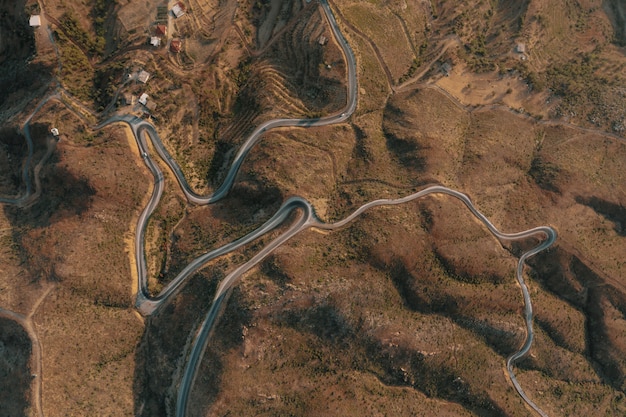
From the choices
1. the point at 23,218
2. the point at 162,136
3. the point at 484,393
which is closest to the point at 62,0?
the point at 162,136

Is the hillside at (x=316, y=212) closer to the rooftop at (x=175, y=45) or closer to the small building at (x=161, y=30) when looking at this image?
the rooftop at (x=175, y=45)

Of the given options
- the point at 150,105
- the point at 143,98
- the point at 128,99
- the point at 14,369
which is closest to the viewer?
the point at 14,369

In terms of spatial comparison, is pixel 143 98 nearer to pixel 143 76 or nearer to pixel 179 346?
pixel 143 76

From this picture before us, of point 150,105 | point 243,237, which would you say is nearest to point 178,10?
point 150,105

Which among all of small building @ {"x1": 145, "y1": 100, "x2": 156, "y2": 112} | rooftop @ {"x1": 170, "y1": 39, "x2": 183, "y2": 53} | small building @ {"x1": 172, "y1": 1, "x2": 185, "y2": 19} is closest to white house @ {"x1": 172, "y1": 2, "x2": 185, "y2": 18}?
small building @ {"x1": 172, "y1": 1, "x2": 185, "y2": 19}

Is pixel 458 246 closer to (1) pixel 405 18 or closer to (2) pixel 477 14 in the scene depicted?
(1) pixel 405 18

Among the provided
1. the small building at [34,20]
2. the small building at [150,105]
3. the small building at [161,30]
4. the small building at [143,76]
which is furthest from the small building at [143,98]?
the small building at [34,20]
